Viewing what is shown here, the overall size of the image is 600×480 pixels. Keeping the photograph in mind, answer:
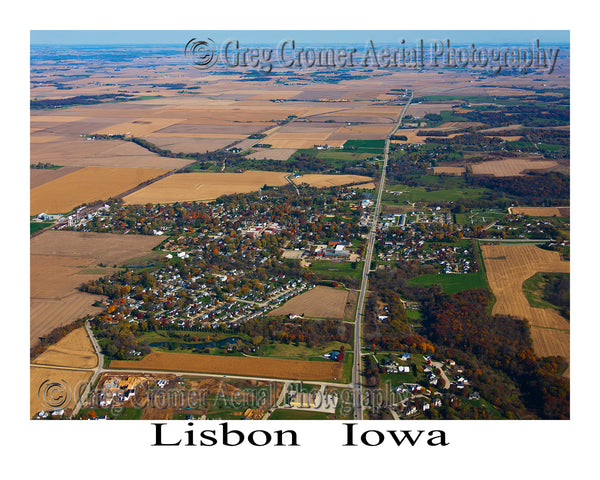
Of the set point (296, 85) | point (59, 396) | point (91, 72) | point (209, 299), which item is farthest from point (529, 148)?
point (91, 72)

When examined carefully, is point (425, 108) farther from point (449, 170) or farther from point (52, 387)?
point (52, 387)

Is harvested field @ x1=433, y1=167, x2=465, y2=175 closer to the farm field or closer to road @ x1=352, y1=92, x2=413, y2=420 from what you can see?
road @ x1=352, y1=92, x2=413, y2=420

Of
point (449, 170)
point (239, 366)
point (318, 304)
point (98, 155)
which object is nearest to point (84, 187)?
point (98, 155)

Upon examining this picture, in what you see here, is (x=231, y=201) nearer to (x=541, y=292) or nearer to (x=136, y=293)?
(x=136, y=293)

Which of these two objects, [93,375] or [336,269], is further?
[336,269]

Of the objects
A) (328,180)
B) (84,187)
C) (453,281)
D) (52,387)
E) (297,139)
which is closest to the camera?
(52,387)

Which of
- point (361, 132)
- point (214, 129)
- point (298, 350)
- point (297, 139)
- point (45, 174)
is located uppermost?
point (214, 129)

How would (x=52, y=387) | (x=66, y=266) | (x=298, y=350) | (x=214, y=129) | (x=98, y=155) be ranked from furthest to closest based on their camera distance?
(x=214, y=129)
(x=98, y=155)
(x=66, y=266)
(x=298, y=350)
(x=52, y=387)
